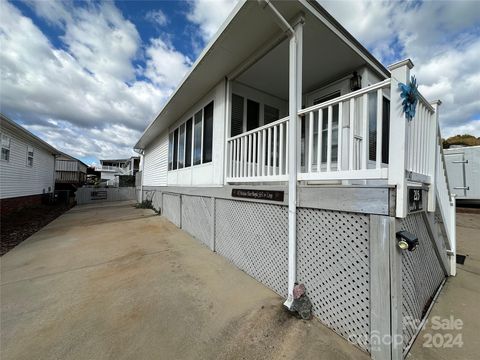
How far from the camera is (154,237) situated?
19.5ft

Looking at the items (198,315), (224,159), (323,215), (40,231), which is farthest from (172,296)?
(40,231)

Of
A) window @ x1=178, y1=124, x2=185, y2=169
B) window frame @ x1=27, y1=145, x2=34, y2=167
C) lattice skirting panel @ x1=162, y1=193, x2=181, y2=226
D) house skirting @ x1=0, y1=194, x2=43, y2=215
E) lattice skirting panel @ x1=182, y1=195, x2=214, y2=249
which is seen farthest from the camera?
window frame @ x1=27, y1=145, x2=34, y2=167

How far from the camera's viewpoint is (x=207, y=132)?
5902 millimetres

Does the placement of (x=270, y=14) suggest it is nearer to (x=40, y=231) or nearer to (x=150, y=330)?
(x=150, y=330)

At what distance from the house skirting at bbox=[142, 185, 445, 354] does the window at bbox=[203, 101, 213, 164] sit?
102 inches

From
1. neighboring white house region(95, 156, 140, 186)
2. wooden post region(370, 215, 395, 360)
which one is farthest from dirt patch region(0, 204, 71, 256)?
neighboring white house region(95, 156, 140, 186)

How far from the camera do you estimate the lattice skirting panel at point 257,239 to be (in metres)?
2.93

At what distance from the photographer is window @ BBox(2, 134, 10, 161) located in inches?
361

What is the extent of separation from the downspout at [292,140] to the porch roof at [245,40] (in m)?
0.24

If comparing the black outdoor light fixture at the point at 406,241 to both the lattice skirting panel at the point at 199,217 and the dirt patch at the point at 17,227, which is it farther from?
the dirt patch at the point at 17,227

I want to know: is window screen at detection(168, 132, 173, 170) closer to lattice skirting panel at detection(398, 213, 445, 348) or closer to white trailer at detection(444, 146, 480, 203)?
lattice skirting panel at detection(398, 213, 445, 348)

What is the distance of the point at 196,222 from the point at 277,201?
11.0 feet

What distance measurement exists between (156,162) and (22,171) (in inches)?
273

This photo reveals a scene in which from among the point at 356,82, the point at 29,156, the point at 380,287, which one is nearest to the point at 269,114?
the point at 356,82
